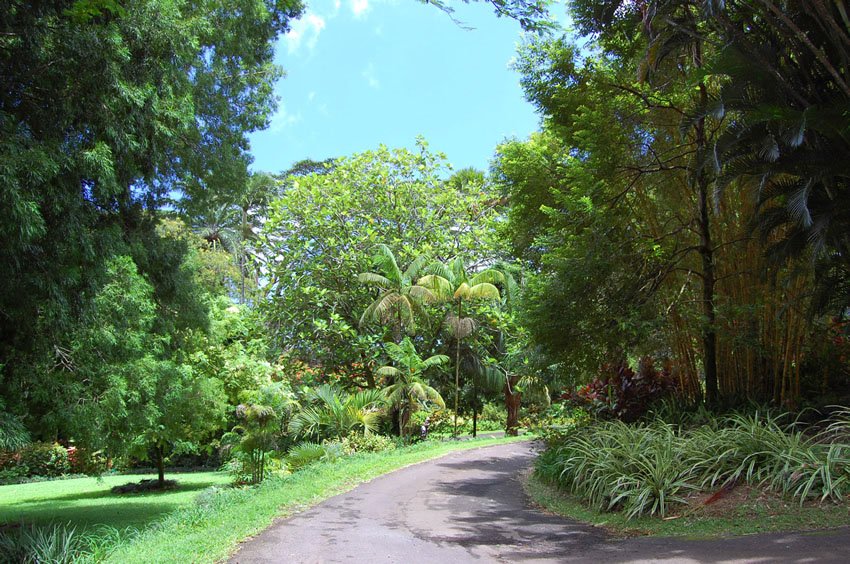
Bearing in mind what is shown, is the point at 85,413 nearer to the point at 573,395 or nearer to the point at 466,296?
the point at 573,395

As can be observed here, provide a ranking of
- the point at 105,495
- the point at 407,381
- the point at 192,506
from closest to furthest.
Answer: the point at 192,506 < the point at 105,495 < the point at 407,381

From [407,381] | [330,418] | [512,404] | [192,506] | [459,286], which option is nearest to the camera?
[192,506]

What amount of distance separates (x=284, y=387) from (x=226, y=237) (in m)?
20.6

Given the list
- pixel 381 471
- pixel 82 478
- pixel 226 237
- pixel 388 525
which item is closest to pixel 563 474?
pixel 388 525

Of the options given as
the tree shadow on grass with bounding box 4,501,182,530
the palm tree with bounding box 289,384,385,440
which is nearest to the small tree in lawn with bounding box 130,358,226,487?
the tree shadow on grass with bounding box 4,501,182,530

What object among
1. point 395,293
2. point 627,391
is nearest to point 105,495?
point 395,293

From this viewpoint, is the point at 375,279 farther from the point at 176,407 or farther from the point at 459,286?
the point at 176,407

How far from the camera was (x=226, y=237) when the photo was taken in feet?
120

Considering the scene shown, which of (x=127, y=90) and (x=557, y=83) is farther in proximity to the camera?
(x=557, y=83)

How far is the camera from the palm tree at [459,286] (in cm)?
2050

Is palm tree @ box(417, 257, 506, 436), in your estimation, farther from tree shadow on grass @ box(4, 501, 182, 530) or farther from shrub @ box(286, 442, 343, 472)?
tree shadow on grass @ box(4, 501, 182, 530)

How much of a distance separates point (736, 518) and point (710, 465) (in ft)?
3.89

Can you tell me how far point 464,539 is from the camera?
6.96m

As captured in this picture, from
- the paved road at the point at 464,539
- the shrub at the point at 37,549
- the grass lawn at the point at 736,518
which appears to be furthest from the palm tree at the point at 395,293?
the grass lawn at the point at 736,518
